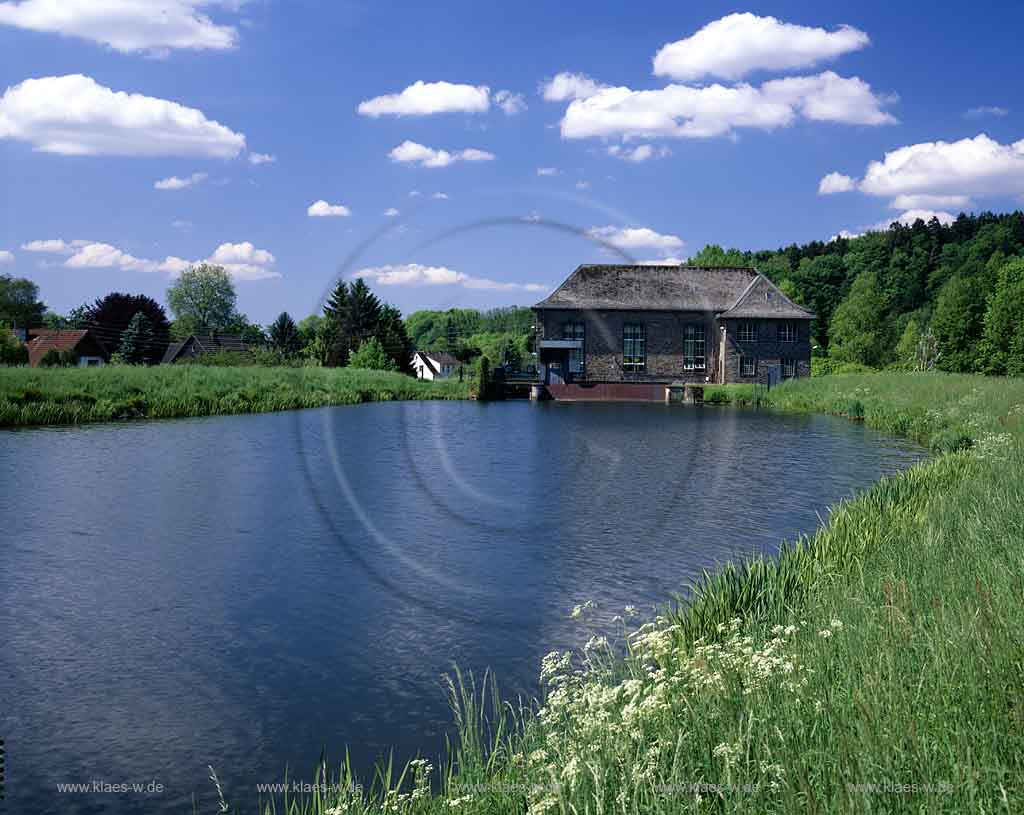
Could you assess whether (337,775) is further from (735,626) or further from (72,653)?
(72,653)

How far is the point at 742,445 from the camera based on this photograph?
98.3ft

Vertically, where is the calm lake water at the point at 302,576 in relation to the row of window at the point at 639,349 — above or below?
below

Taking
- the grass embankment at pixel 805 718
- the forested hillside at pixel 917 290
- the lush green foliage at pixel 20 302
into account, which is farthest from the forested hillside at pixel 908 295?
the lush green foliage at pixel 20 302

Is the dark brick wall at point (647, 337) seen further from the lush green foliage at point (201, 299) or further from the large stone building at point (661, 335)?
the lush green foliage at point (201, 299)

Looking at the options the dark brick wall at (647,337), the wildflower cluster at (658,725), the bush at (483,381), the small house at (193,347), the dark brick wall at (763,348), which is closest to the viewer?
the wildflower cluster at (658,725)

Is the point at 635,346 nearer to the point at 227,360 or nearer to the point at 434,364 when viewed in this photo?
the point at 227,360

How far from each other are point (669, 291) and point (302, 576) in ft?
177

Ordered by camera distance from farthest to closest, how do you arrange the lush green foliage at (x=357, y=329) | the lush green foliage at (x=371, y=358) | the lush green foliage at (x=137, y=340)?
the lush green foliage at (x=137, y=340) → the lush green foliage at (x=357, y=329) → the lush green foliage at (x=371, y=358)

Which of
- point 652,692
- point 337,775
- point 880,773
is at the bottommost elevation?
point 337,775

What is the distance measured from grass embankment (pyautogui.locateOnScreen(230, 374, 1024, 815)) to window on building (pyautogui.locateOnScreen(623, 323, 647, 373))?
5430 cm

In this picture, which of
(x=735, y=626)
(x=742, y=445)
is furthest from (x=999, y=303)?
(x=735, y=626)

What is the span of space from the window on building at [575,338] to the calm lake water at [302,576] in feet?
113

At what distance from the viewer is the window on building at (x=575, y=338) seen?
2482 inches

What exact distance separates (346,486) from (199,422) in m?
18.6
